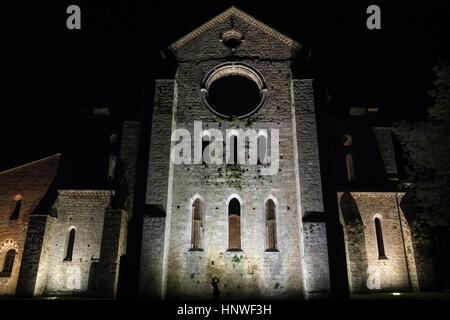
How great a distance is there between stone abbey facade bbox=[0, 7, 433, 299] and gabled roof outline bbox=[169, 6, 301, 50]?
70 millimetres

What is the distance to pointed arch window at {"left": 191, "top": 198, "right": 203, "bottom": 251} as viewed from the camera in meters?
15.2

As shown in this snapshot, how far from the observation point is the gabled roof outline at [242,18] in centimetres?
1780

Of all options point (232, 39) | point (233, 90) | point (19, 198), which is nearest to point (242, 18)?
point (232, 39)

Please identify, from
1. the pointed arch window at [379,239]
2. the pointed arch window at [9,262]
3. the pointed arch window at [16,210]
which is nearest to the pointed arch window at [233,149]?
the pointed arch window at [379,239]

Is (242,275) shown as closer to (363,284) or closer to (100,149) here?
(363,284)

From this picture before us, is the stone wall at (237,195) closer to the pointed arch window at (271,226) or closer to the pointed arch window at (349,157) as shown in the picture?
the pointed arch window at (271,226)

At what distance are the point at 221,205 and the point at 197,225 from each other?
4.42 ft

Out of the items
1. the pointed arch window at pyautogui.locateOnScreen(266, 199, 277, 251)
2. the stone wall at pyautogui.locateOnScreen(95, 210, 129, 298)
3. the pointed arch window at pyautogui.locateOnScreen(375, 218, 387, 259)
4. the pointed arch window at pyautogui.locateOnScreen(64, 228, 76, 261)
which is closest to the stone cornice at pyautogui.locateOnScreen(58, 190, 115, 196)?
the stone wall at pyautogui.locateOnScreen(95, 210, 129, 298)

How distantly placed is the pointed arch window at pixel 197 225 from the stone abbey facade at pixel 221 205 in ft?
0.15

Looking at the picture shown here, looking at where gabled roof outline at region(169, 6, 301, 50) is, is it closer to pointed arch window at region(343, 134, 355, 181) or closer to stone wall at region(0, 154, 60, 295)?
pointed arch window at region(343, 134, 355, 181)

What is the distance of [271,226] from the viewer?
15336mm

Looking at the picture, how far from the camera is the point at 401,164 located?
2450 cm

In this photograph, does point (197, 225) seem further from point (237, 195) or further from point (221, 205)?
point (237, 195)
